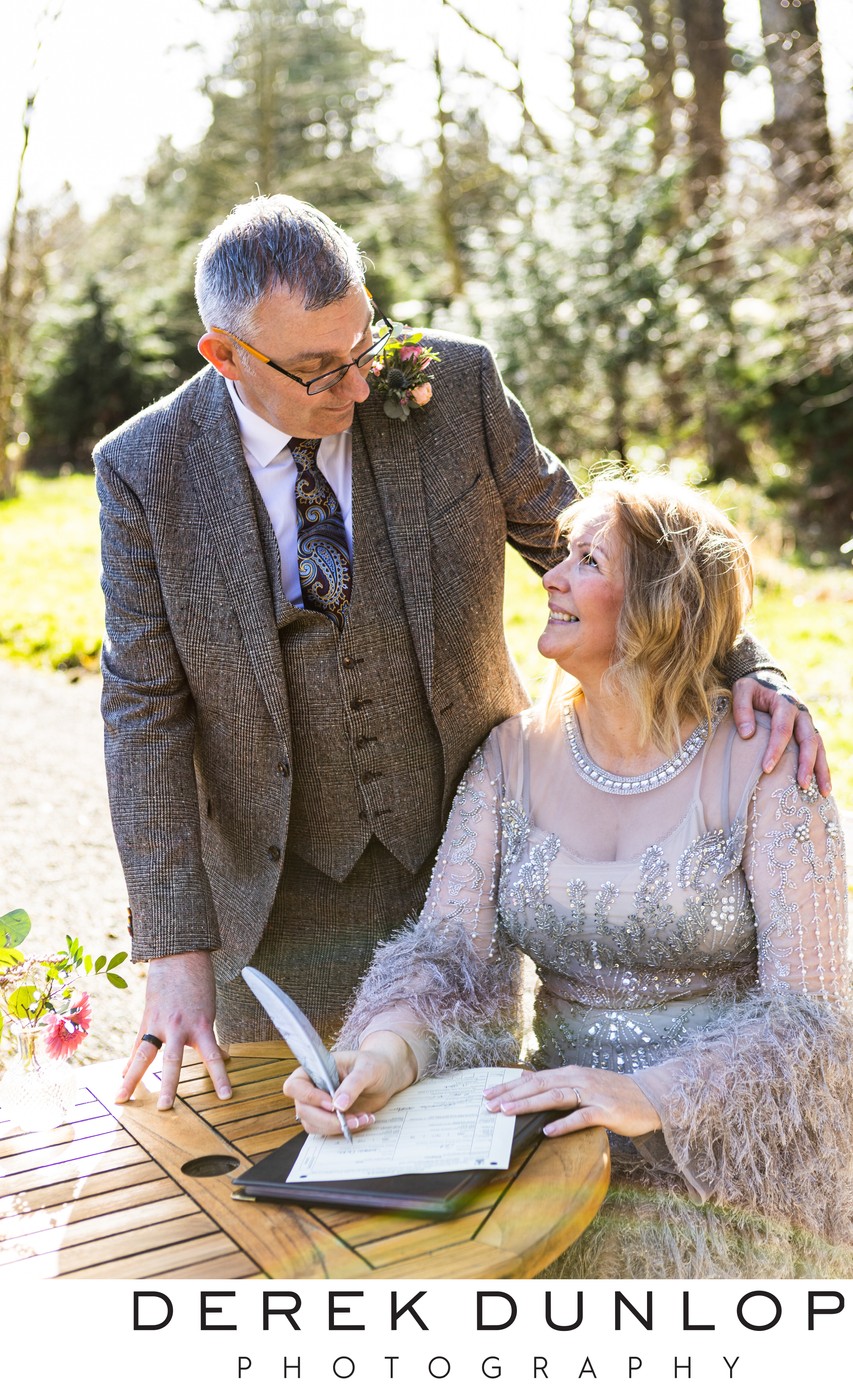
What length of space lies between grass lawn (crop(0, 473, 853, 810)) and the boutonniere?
2100 mm

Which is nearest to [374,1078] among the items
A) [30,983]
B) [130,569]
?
[30,983]

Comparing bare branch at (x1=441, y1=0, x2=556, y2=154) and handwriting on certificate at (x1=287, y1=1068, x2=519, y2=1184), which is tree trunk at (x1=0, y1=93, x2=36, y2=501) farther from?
handwriting on certificate at (x1=287, y1=1068, x2=519, y2=1184)

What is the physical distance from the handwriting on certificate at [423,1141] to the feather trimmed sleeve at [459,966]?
12 cm

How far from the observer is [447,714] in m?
2.46

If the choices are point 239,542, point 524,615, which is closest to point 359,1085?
point 239,542

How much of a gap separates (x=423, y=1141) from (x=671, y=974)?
63 cm

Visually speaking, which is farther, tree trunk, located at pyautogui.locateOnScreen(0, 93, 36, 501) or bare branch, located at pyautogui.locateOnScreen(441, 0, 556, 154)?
tree trunk, located at pyautogui.locateOnScreen(0, 93, 36, 501)

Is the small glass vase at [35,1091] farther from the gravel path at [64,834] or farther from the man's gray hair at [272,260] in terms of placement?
the gravel path at [64,834]

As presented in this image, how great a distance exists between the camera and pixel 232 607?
2381 mm

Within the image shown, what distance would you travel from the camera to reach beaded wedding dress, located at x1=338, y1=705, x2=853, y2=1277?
6.27 feet

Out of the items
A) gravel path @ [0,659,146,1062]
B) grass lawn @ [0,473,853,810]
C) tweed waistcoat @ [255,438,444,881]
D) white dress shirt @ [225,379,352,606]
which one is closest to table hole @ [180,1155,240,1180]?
tweed waistcoat @ [255,438,444,881]

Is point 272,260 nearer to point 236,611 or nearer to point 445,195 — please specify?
point 236,611

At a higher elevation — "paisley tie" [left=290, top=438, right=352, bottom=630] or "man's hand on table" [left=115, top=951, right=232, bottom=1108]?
"paisley tie" [left=290, top=438, right=352, bottom=630]
